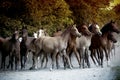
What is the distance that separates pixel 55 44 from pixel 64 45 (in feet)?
0.30

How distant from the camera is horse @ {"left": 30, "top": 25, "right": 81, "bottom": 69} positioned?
473cm

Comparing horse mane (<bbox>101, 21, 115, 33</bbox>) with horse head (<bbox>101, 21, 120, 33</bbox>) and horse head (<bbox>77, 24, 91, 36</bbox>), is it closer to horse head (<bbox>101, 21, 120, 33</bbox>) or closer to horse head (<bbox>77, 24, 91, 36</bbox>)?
horse head (<bbox>101, 21, 120, 33</bbox>)

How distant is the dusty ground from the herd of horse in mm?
76

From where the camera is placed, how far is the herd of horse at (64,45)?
4.54 meters

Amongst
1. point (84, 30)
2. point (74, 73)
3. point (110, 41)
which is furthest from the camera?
point (110, 41)

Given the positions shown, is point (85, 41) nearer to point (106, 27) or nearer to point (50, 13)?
point (106, 27)

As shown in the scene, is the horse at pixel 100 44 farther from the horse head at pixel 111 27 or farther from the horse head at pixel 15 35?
the horse head at pixel 15 35

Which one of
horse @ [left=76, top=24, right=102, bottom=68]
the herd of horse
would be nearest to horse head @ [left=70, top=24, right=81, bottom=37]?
the herd of horse

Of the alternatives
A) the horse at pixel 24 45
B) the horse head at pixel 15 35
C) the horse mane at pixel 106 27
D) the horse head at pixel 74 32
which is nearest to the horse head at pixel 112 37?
the horse mane at pixel 106 27

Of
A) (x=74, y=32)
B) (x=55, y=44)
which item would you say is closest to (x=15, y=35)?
(x=55, y=44)

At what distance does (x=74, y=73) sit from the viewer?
457 centimetres

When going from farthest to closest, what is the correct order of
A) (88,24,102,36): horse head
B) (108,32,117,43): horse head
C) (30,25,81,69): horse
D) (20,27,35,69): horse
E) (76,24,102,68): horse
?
(108,32,117,43): horse head → (76,24,102,68): horse → (88,24,102,36): horse head → (30,25,81,69): horse → (20,27,35,69): horse

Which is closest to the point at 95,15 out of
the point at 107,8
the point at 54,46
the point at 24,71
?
the point at 107,8

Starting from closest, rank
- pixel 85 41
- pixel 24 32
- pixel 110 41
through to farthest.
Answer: pixel 24 32
pixel 85 41
pixel 110 41
